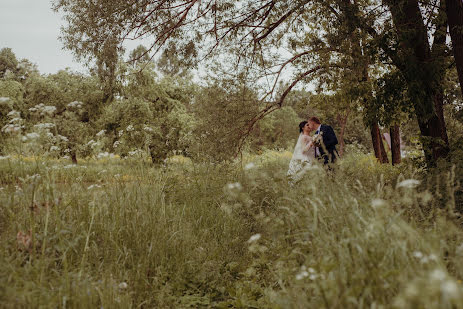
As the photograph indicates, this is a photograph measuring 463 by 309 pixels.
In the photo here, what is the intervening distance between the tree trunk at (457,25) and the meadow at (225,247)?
8.97 ft

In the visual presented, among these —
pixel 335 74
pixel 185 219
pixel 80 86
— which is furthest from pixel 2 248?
pixel 80 86

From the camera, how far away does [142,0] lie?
742cm

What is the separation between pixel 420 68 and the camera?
7.07m

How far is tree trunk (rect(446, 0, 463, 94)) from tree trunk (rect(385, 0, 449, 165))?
1.66ft

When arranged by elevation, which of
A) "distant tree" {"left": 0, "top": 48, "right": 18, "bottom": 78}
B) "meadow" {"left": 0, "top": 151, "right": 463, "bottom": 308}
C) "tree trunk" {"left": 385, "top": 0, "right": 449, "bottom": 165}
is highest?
"distant tree" {"left": 0, "top": 48, "right": 18, "bottom": 78}

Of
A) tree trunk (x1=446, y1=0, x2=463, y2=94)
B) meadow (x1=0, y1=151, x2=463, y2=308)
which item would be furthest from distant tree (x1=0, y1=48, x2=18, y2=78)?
tree trunk (x1=446, y1=0, x2=463, y2=94)

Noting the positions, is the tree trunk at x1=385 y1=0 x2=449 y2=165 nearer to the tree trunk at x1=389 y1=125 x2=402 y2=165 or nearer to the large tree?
the large tree

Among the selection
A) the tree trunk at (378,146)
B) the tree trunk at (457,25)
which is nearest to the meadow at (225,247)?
the tree trunk at (457,25)

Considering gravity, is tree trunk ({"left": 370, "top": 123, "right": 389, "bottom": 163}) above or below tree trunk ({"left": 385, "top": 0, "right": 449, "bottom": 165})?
below

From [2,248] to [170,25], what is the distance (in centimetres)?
647

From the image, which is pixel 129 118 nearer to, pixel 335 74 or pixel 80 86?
pixel 80 86

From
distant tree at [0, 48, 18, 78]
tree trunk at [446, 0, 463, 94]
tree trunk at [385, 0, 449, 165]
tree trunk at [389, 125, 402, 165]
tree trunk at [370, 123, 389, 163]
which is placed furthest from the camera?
distant tree at [0, 48, 18, 78]

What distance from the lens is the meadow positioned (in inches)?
80.0

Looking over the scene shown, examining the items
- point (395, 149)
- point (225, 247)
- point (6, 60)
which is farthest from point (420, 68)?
point (6, 60)
